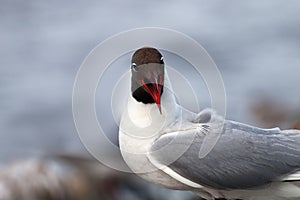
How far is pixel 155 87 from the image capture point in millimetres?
5840

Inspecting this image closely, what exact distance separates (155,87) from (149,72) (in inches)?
4.3

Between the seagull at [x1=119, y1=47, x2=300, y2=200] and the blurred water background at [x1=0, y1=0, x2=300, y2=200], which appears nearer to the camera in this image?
Answer: the seagull at [x1=119, y1=47, x2=300, y2=200]

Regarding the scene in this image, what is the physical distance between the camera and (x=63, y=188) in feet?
27.7

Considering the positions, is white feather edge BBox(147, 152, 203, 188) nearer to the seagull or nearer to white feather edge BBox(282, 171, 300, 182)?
the seagull

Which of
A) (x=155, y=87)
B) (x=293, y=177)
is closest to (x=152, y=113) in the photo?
(x=155, y=87)

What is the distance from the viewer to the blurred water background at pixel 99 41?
13789 mm

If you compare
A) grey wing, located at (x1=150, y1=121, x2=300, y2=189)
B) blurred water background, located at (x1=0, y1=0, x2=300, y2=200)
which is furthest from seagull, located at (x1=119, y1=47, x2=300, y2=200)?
blurred water background, located at (x1=0, y1=0, x2=300, y2=200)

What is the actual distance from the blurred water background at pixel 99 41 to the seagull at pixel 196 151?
215 inches

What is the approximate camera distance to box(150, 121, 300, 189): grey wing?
19.4 feet

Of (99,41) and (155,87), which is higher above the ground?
(99,41)

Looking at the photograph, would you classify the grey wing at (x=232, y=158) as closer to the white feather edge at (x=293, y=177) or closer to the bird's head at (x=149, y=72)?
the white feather edge at (x=293, y=177)

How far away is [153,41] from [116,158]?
→ 5790 mm

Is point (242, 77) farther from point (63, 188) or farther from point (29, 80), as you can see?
point (63, 188)

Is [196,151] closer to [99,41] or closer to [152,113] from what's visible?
[152,113]
